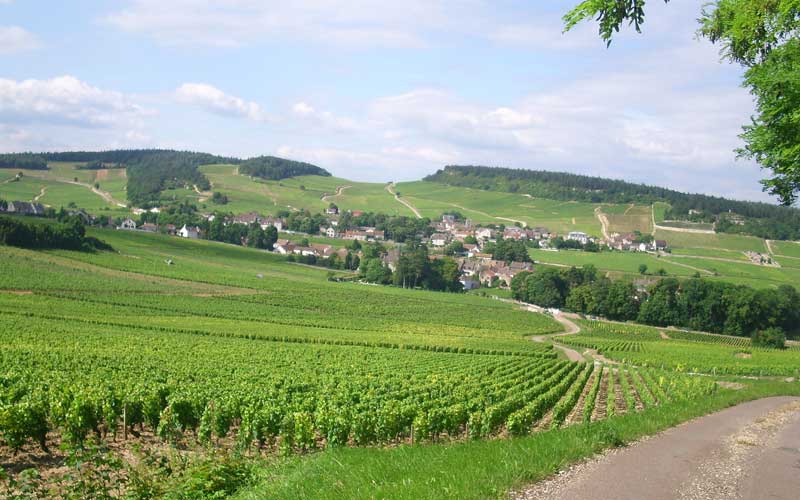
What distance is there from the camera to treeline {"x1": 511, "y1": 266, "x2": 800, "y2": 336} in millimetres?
101562

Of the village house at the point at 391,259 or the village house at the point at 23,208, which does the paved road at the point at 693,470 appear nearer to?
the village house at the point at 391,259

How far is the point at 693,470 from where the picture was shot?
1000cm

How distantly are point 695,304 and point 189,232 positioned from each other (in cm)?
10927

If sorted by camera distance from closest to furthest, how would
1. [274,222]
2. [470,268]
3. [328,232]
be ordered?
[470,268] < [274,222] < [328,232]

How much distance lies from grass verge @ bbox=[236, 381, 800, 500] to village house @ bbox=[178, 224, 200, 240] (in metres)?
148

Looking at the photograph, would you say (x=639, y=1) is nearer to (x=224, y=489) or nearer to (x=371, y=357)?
(x=224, y=489)

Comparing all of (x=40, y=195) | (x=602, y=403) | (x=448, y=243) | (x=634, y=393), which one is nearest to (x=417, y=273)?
(x=448, y=243)

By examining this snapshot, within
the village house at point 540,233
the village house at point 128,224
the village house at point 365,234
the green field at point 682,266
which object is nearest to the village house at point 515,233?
the village house at point 540,233

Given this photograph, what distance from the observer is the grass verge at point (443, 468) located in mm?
8516

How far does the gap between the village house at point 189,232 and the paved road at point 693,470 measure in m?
151

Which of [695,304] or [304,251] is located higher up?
[695,304]

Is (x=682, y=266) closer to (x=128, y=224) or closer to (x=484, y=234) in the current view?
(x=484, y=234)

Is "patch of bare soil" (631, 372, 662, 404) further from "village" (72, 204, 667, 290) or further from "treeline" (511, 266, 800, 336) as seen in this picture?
"village" (72, 204, 667, 290)

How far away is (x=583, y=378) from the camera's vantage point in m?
43.6
